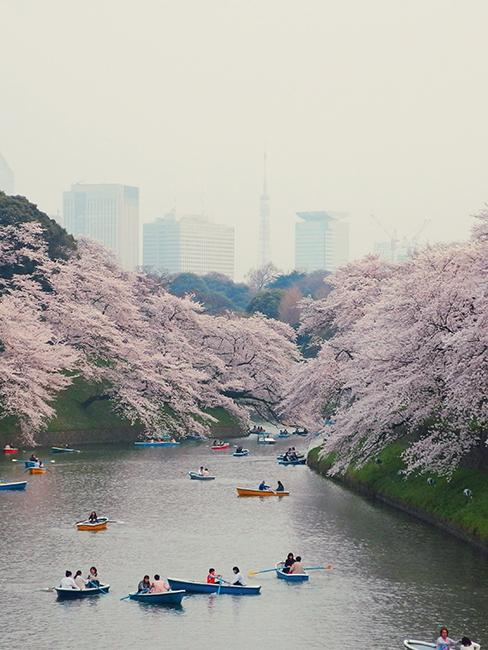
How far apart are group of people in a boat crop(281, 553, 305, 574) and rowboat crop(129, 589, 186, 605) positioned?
5.41 meters

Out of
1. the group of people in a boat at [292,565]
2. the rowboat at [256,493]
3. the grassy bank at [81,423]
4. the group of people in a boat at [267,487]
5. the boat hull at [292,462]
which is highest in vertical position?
the grassy bank at [81,423]

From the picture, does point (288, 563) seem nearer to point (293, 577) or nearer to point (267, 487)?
point (293, 577)

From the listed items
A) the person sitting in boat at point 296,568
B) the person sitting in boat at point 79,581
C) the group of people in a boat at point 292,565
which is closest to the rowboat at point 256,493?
the group of people in a boat at point 292,565

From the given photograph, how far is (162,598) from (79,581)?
3280 millimetres

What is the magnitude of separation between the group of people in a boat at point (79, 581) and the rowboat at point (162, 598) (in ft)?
5.88

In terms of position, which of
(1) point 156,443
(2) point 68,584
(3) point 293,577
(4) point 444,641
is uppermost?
(1) point 156,443

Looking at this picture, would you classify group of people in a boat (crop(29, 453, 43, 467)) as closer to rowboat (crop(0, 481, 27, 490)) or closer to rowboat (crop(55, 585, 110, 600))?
rowboat (crop(0, 481, 27, 490))

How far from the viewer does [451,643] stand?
35031 millimetres

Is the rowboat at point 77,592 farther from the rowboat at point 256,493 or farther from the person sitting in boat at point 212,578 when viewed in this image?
the rowboat at point 256,493

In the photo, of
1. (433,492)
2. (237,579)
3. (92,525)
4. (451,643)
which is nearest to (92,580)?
(237,579)

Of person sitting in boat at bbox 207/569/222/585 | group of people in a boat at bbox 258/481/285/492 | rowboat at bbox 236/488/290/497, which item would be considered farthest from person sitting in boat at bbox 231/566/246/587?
group of people in a boat at bbox 258/481/285/492

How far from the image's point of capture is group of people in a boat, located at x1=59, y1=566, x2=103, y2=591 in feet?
139

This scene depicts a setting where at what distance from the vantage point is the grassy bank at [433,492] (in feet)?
170

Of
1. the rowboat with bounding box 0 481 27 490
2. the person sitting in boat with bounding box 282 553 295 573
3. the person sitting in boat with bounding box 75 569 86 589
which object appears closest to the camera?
the person sitting in boat with bounding box 75 569 86 589
